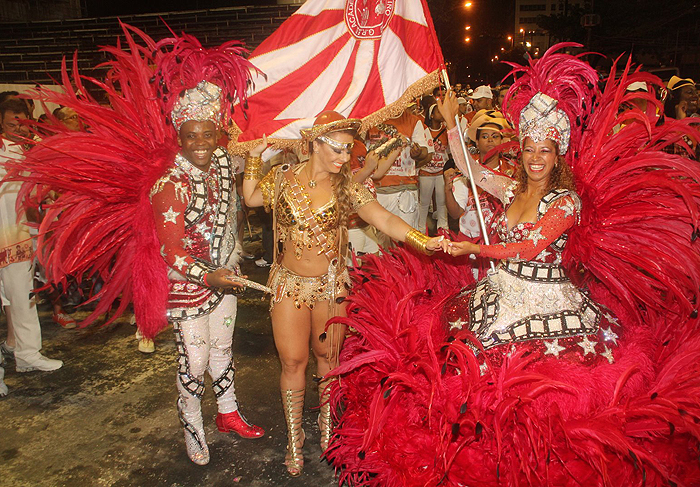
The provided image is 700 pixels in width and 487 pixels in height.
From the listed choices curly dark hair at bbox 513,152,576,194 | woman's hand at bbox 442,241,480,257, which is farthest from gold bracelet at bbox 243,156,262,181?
curly dark hair at bbox 513,152,576,194

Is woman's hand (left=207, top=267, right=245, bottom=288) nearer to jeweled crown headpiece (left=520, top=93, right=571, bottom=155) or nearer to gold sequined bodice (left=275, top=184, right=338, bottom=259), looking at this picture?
gold sequined bodice (left=275, top=184, right=338, bottom=259)

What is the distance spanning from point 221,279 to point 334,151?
3.22ft

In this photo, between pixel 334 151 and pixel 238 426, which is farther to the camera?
pixel 238 426

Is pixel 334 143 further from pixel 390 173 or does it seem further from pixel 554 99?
pixel 390 173

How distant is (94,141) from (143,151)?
0.29 metres

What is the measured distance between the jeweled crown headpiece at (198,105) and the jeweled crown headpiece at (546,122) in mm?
1855

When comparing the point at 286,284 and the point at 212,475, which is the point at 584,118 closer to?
the point at 286,284

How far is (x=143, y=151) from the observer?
3.49 m

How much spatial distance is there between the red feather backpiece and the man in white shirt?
148 centimetres

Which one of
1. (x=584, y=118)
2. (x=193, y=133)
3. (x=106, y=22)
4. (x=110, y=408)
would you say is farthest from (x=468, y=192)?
(x=106, y=22)

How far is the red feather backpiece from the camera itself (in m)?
3.33

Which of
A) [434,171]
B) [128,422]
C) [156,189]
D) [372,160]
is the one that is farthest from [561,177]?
[434,171]

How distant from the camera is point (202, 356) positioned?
3.52 meters

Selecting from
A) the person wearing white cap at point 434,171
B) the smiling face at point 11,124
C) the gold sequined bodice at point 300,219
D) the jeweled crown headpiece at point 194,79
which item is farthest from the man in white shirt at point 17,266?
the person wearing white cap at point 434,171
